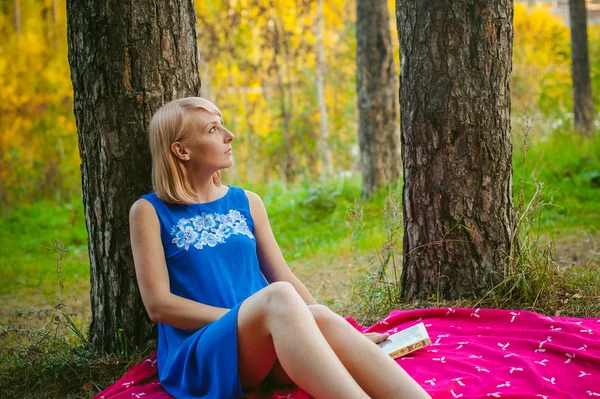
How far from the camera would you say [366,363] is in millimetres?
2039

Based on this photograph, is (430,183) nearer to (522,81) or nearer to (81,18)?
(81,18)

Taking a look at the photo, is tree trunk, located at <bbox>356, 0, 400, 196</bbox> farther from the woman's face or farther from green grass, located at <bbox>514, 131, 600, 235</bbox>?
the woman's face

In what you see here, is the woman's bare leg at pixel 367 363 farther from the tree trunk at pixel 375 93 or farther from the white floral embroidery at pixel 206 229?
the tree trunk at pixel 375 93

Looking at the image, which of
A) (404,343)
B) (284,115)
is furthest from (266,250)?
(284,115)

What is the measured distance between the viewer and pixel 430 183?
3.32 meters

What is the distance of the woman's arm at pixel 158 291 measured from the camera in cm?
237

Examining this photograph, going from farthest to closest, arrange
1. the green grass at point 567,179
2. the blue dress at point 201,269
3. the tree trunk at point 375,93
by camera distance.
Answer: the tree trunk at point 375,93
the green grass at point 567,179
the blue dress at point 201,269

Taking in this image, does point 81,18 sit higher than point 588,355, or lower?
higher

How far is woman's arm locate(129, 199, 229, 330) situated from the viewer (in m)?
2.37

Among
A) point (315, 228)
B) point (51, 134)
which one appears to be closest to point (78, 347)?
point (315, 228)

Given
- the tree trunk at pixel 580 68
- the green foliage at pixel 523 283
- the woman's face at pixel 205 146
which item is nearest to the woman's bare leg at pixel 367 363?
the woman's face at pixel 205 146

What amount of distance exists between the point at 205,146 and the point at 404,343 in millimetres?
1152

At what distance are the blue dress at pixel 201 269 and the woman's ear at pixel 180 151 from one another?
20 cm

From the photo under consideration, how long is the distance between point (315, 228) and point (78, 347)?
396 cm
